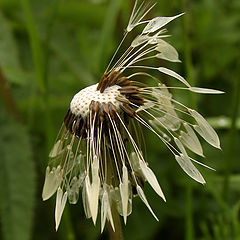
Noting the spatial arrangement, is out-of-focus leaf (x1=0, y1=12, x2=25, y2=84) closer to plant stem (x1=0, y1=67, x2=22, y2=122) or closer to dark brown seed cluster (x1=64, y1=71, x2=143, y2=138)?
plant stem (x1=0, y1=67, x2=22, y2=122)

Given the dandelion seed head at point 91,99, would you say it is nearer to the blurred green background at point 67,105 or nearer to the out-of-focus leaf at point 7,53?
the blurred green background at point 67,105

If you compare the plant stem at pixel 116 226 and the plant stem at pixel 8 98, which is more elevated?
the plant stem at pixel 8 98

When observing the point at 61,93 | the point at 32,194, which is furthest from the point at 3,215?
the point at 61,93

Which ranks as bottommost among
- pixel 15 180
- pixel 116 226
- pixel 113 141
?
pixel 15 180

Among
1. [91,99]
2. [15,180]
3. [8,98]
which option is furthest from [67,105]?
[91,99]

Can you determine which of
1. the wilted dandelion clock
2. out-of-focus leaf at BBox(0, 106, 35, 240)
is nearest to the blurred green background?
out-of-focus leaf at BBox(0, 106, 35, 240)

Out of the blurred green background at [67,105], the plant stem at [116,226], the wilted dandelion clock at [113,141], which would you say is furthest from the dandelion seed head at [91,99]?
the blurred green background at [67,105]

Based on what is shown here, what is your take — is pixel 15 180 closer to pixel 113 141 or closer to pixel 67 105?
pixel 67 105
